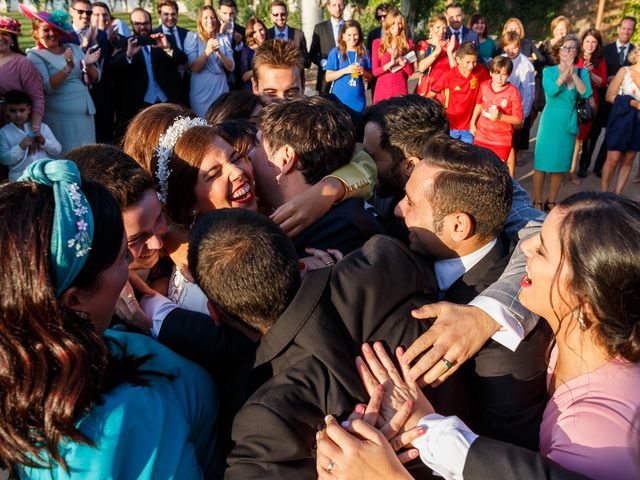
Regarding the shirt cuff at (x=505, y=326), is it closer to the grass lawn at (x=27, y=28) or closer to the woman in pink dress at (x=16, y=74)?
the woman in pink dress at (x=16, y=74)

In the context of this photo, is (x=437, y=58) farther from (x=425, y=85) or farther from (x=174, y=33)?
(x=174, y=33)

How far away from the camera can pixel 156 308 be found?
2246 mm

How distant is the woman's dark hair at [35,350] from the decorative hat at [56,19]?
591cm

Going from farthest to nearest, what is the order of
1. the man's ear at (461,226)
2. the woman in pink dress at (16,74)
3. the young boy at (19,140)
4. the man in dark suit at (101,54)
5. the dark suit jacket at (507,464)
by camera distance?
1. the man in dark suit at (101,54)
2. the woman in pink dress at (16,74)
3. the young boy at (19,140)
4. the man's ear at (461,226)
5. the dark suit jacket at (507,464)

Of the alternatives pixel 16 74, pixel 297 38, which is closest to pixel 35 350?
pixel 16 74

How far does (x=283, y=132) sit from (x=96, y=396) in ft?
5.84

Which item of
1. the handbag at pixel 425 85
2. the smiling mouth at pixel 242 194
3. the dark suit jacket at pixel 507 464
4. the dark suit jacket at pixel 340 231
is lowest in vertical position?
the handbag at pixel 425 85

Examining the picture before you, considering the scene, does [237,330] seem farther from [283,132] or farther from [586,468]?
[283,132]

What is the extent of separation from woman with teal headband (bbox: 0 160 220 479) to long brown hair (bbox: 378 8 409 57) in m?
7.86

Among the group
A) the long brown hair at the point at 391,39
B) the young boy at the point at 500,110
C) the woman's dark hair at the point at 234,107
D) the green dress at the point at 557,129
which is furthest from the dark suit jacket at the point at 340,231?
the long brown hair at the point at 391,39

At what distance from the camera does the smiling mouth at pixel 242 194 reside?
289 cm

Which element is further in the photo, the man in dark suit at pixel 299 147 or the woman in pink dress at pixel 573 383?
the man in dark suit at pixel 299 147

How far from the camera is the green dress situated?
7.68m

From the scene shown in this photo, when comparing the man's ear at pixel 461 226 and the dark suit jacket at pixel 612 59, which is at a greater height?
the man's ear at pixel 461 226
